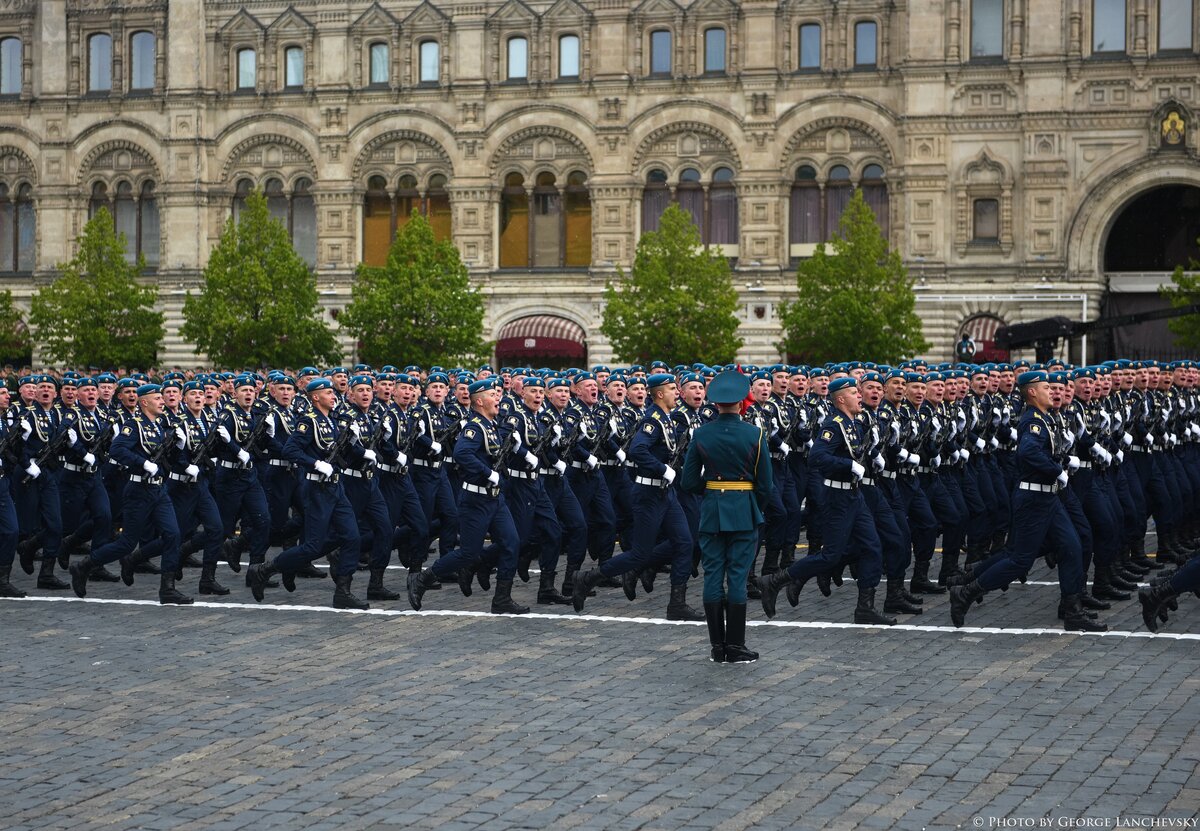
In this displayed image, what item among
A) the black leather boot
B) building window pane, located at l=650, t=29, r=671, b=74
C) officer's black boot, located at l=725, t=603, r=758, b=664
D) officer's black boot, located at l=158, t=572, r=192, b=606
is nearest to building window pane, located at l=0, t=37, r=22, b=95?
building window pane, located at l=650, t=29, r=671, b=74

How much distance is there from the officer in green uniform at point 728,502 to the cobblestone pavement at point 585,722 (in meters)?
0.34

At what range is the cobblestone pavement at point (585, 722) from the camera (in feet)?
27.2

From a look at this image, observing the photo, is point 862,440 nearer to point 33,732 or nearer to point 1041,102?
point 33,732

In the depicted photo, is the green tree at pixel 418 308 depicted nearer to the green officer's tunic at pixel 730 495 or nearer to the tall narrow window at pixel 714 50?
the tall narrow window at pixel 714 50

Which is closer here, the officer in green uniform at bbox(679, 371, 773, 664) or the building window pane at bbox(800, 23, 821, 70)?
the officer in green uniform at bbox(679, 371, 773, 664)

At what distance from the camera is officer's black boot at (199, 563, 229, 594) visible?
15797mm

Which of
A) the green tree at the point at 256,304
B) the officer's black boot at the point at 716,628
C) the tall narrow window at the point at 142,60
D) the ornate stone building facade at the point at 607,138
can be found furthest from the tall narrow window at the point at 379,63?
the officer's black boot at the point at 716,628

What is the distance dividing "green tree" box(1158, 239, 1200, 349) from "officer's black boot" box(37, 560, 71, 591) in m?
28.4

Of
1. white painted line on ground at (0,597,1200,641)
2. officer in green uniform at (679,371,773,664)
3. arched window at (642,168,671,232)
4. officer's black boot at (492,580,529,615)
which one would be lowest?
white painted line on ground at (0,597,1200,641)


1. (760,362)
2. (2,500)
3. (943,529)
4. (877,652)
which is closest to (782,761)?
(877,652)

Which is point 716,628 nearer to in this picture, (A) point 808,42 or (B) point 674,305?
(B) point 674,305

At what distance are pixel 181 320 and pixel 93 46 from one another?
8.20 m

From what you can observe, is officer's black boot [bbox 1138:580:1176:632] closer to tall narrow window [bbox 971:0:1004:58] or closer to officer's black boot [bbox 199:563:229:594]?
officer's black boot [bbox 199:563:229:594]

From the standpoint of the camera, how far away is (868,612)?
13828 mm
